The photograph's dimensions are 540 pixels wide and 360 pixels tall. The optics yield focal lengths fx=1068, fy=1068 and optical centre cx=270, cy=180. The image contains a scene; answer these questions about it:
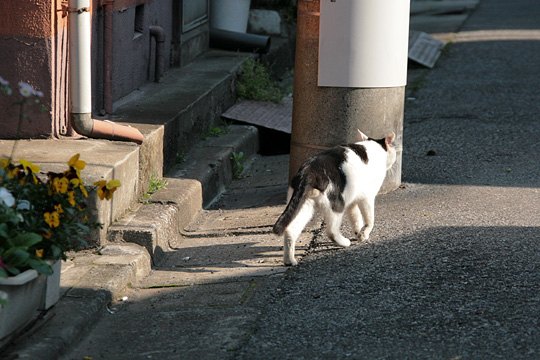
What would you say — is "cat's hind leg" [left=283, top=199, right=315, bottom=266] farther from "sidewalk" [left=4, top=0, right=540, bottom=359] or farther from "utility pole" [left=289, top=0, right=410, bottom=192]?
"utility pole" [left=289, top=0, right=410, bottom=192]

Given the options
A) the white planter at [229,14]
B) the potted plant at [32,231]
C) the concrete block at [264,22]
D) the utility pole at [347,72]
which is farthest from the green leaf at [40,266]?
the concrete block at [264,22]

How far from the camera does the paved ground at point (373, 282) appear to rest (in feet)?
15.6

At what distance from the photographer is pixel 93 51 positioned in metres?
7.67

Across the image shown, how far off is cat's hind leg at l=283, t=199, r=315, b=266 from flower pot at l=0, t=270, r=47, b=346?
1.69 metres

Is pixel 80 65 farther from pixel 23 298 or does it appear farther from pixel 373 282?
pixel 23 298

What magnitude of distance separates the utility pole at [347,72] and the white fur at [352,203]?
2.28 feet

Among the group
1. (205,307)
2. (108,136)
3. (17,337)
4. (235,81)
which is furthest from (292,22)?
(17,337)

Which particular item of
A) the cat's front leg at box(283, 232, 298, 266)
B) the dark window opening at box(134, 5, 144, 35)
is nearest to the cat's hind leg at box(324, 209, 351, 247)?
the cat's front leg at box(283, 232, 298, 266)

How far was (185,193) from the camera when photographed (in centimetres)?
714

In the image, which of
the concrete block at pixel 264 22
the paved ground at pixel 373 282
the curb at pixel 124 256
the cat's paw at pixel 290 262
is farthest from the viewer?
the concrete block at pixel 264 22

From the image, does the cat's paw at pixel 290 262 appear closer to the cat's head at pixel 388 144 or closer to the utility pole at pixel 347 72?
the cat's head at pixel 388 144

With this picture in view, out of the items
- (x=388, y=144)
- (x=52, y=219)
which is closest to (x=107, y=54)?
(x=388, y=144)

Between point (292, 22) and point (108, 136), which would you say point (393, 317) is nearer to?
point (108, 136)

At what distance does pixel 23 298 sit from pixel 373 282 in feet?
6.55
